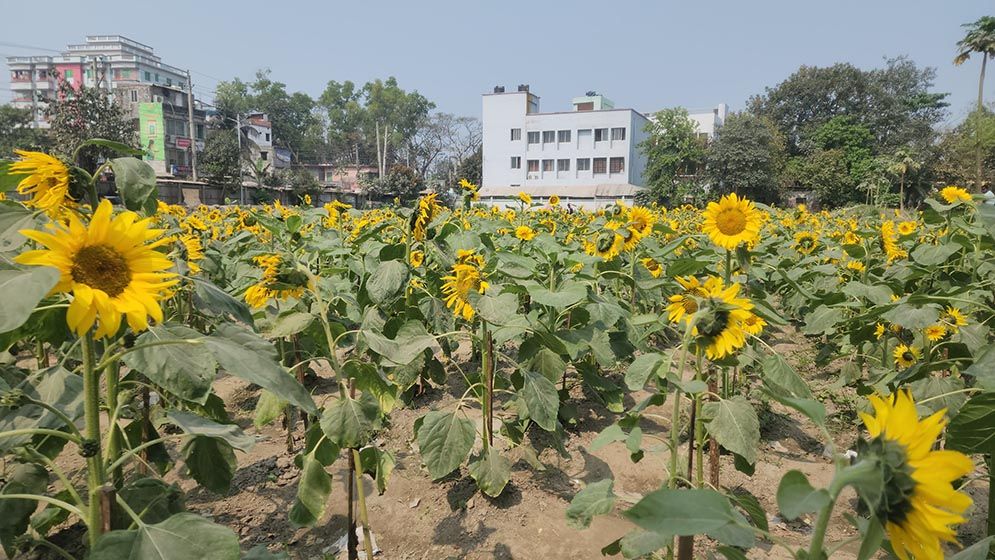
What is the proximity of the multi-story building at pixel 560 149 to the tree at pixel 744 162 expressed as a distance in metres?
8.64

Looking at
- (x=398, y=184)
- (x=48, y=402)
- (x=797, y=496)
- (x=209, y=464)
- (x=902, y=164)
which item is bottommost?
(x=209, y=464)

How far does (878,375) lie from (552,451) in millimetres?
1661

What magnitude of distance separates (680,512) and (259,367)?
733 millimetres

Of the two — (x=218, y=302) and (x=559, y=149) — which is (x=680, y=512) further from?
(x=559, y=149)

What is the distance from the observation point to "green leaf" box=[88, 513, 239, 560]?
3.07ft

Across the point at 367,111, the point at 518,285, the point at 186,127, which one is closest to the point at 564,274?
the point at 518,285

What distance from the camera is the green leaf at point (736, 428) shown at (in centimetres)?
168

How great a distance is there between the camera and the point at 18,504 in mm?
1369

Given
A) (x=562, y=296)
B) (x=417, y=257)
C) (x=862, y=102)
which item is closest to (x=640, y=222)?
(x=417, y=257)

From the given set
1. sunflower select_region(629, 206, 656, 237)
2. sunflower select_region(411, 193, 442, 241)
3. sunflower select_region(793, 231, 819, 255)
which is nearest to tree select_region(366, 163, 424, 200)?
sunflower select_region(793, 231, 819, 255)

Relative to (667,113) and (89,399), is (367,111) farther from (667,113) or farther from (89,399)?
(89,399)

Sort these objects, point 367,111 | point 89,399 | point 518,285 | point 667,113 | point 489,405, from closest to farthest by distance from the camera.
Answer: point 89,399 < point 489,405 < point 518,285 < point 667,113 < point 367,111

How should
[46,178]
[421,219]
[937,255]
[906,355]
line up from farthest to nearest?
[906,355], [937,255], [421,219], [46,178]

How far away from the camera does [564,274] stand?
3.22 meters
